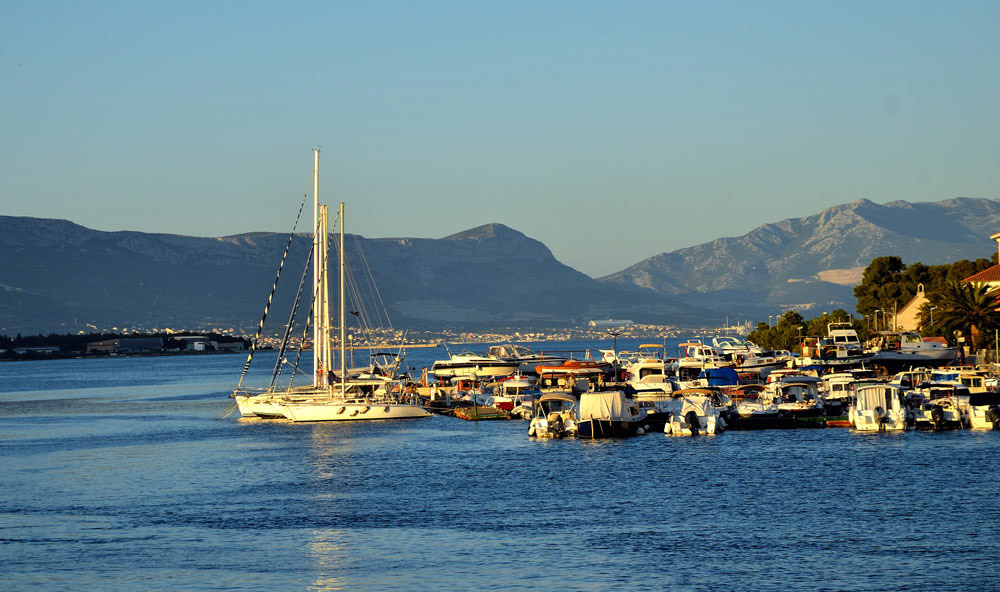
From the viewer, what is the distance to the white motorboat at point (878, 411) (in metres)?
71.1

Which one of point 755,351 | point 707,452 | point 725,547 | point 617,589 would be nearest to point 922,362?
point 755,351

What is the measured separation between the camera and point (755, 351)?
→ 119000 millimetres

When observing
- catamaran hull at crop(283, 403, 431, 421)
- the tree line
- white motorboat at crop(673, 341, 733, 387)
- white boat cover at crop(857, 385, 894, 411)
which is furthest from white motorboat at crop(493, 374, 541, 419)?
the tree line

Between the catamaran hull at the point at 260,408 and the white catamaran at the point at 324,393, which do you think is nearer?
the white catamaran at the point at 324,393

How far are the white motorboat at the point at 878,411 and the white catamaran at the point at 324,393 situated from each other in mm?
32860

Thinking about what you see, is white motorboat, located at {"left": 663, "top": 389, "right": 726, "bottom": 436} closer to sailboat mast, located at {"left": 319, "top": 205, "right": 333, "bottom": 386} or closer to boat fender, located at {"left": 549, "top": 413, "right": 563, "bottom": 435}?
boat fender, located at {"left": 549, "top": 413, "right": 563, "bottom": 435}

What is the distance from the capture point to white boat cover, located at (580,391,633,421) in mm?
72688

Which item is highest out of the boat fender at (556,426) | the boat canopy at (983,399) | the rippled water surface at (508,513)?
the boat canopy at (983,399)

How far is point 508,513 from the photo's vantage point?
45812 mm

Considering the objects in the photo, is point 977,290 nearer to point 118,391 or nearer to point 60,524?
point 60,524

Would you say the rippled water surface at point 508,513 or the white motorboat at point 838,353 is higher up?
the white motorboat at point 838,353

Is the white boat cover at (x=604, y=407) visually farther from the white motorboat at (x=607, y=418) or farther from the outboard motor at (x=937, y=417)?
the outboard motor at (x=937, y=417)

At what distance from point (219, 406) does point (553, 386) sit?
1404 inches

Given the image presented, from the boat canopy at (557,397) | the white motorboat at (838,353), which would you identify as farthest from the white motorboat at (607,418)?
the white motorboat at (838,353)
